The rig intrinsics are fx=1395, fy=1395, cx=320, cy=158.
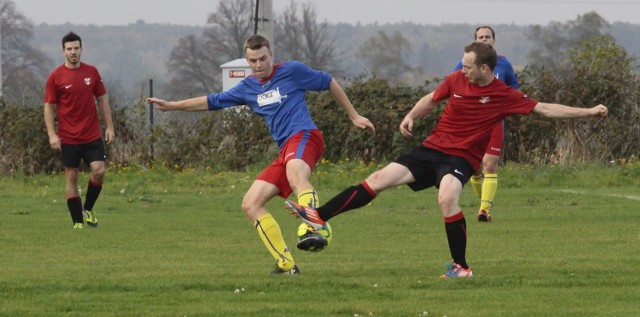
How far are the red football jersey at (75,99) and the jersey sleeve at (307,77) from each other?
4.92 metres

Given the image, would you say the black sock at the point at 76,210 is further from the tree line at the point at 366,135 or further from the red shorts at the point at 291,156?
the tree line at the point at 366,135

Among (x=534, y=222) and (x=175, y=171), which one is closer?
(x=534, y=222)

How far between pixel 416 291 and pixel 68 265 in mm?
A: 3503

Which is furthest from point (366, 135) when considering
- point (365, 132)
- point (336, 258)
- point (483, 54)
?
point (483, 54)

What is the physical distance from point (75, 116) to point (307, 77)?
17.1 ft

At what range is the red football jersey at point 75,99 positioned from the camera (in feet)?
51.0

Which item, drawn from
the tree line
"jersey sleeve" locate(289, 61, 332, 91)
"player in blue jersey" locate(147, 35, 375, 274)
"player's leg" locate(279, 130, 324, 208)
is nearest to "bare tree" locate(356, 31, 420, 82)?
the tree line

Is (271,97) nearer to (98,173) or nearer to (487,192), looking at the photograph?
(487,192)

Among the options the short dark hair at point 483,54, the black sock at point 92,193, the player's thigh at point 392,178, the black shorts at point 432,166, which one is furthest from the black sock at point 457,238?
the black sock at point 92,193

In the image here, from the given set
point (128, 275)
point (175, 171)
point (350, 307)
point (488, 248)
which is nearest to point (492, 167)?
point (488, 248)

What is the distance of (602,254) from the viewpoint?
11.8 m

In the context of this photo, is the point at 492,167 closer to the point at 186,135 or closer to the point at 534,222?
the point at 534,222

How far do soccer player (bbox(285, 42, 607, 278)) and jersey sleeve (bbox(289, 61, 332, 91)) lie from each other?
1182 millimetres

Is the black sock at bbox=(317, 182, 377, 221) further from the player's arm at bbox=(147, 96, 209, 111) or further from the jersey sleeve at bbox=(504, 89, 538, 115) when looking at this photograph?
the player's arm at bbox=(147, 96, 209, 111)
